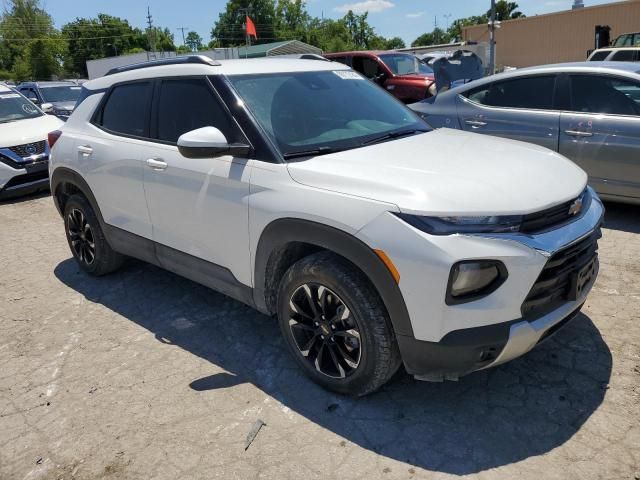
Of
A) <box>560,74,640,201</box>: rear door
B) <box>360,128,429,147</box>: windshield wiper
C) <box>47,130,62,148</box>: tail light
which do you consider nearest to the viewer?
<box>360,128,429,147</box>: windshield wiper

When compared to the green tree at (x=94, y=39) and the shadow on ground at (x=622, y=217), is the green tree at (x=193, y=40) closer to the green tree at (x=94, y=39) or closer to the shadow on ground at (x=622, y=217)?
the green tree at (x=94, y=39)

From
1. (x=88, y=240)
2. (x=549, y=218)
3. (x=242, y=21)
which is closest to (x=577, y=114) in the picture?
(x=549, y=218)

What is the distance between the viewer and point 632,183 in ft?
16.9

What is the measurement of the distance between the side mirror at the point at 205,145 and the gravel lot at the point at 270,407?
1.33 metres

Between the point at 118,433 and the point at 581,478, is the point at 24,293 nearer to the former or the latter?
the point at 118,433

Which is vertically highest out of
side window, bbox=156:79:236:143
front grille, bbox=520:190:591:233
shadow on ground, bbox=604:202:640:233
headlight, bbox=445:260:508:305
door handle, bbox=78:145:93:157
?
side window, bbox=156:79:236:143

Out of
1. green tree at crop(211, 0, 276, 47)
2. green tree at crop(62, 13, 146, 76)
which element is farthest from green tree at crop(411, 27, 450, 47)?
green tree at crop(62, 13, 146, 76)

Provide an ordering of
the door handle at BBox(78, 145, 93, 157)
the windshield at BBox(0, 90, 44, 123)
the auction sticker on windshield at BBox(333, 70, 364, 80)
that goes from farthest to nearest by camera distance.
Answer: the windshield at BBox(0, 90, 44, 123) < the door handle at BBox(78, 145, 93, 157) < the auction sticker on windshield at BBox(333, 70, 364, 80)

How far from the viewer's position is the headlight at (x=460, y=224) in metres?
2.33

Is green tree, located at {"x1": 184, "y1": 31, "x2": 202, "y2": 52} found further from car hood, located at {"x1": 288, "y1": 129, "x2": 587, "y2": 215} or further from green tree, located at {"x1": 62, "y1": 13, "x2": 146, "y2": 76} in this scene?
car hood, located at {"x1": 288, "y1": 129, "x2": 587, "y2": 215}

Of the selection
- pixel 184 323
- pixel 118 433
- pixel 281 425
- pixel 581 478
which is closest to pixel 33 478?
pixel 118 433

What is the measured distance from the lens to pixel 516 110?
19.3 ft

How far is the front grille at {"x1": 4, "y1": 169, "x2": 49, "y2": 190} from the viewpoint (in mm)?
8109

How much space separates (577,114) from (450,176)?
11.9ft
